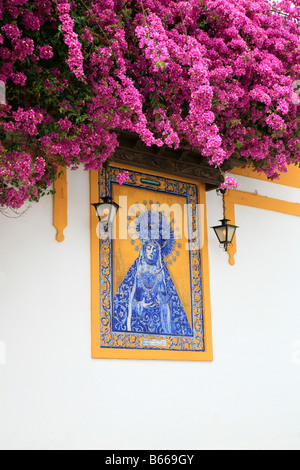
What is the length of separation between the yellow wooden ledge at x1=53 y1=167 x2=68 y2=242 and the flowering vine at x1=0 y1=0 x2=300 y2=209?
5.2 inches

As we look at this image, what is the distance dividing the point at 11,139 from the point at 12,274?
3.72 feet

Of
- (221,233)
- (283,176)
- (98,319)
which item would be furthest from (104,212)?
(283,176)

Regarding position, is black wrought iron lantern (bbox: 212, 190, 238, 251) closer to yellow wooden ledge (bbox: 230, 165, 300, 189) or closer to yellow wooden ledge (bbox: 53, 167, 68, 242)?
yellow wooden ledge (bbox: 230, 165, 300, 189)

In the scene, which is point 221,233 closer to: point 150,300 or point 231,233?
point 231,233

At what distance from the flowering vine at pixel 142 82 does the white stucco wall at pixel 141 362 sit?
0.62 m

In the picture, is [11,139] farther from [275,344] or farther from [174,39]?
[275,344]

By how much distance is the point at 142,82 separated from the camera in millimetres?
5371

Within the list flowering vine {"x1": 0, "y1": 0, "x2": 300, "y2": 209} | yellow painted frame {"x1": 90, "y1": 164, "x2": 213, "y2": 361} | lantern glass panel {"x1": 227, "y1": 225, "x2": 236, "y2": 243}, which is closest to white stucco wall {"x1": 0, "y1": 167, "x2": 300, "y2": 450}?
yellow painted frame {"x1": 90, "y1": 164, "x2": 213, "y2": 361}

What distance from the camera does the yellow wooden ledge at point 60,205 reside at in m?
5.53

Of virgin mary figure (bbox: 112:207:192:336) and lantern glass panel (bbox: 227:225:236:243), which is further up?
lantern glass panel (bbox: 227:225:236:243)

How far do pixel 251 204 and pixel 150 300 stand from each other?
5.88ft

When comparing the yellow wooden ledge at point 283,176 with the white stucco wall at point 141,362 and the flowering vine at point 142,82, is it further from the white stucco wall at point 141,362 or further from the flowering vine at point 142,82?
the flowering vine at point 142,82

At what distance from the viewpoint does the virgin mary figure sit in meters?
5.79

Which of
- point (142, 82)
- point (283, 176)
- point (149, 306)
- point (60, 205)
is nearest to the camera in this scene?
point (142, 82)
